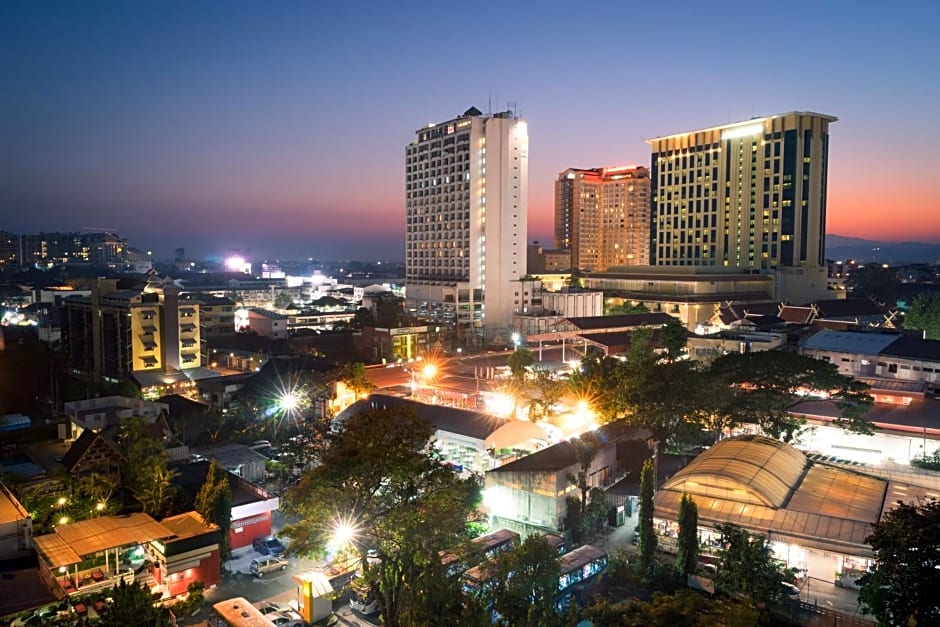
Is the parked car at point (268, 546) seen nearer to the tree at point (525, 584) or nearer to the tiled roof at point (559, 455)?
the tiled roof at point (559, 455)

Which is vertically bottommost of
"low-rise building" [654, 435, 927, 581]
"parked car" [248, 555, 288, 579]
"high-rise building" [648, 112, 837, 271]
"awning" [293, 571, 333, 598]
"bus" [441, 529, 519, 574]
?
"parked car" [248, 555, 288, 579]

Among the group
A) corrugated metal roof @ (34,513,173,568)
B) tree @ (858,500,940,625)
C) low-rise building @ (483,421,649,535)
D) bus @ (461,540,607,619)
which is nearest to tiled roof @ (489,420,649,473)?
low-rise building @ (483,421,649,535)

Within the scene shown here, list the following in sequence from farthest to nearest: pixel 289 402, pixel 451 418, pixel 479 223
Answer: pixel 479 223 < pixel 289 402 < pixel 451 418

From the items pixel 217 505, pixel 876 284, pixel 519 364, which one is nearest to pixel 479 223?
pixel 519 364

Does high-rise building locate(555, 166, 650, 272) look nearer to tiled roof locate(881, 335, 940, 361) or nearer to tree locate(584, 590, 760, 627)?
tiled roof locate(881, 335, 940, 361)

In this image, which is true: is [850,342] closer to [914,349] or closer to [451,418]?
[914,349]

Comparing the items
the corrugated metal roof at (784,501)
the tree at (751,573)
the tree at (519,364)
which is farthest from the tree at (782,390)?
the tree at (751,573)

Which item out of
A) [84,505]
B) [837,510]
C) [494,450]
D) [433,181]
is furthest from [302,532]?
[433,181]

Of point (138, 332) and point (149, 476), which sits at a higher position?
point (138, 332)
